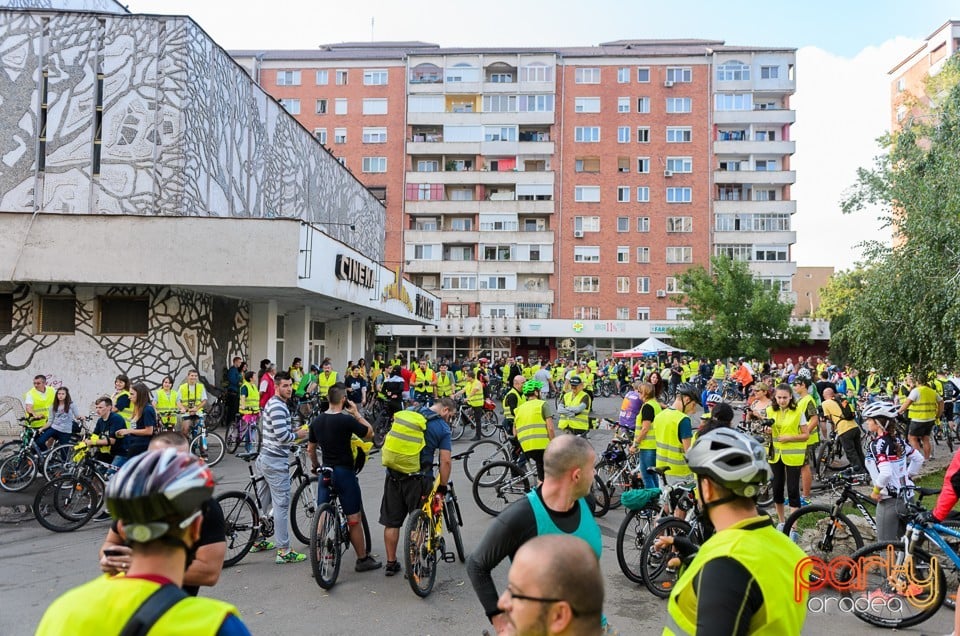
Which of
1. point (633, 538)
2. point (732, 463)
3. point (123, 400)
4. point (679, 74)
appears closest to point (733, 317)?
point (679, 74)

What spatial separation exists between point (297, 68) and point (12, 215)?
48990 millimetres

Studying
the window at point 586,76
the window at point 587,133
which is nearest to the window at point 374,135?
the window at point 587,133

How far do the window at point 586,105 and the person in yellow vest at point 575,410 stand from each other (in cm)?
5100

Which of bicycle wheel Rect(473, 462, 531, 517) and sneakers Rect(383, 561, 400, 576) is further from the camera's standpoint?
bicycle wheel Rect(473, 462, 531, 517)

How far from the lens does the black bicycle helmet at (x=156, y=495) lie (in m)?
1.97

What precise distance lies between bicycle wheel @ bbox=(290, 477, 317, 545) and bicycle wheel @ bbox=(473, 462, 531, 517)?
2499 mm

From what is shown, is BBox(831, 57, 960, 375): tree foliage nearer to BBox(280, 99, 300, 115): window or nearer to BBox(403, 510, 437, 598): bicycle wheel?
BBox(403, 510, 437, 598): bicycle wheel

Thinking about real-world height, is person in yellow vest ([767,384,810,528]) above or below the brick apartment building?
below

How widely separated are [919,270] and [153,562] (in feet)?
47.4

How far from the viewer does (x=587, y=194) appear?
5881cm

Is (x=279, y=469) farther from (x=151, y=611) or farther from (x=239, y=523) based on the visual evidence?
(x=151, y=611)

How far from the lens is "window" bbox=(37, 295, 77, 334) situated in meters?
17.9

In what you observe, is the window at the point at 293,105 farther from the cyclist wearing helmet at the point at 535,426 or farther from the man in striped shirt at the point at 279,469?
the man in striped shirt at the point at 279,469

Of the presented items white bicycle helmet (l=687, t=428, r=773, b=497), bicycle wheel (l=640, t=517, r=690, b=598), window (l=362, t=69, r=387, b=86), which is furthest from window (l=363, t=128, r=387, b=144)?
white bicycle helmet (l=687, t=428, r=773, b=497)
